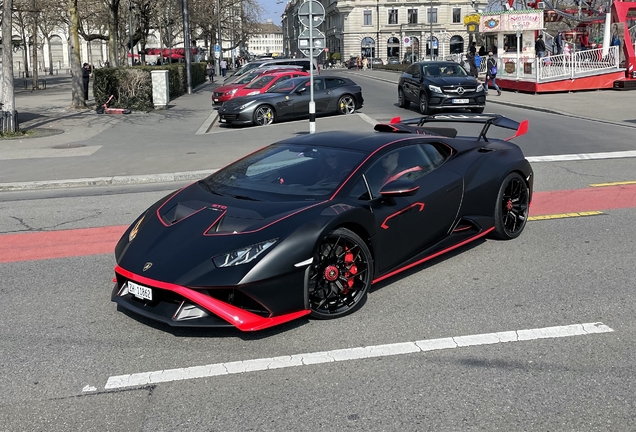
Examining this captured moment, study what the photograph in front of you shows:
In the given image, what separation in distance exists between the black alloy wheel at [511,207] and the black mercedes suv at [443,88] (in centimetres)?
1536

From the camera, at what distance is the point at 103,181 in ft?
39.7

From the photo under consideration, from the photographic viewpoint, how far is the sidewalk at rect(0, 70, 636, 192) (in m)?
12.6

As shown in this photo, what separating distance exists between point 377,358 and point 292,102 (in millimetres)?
17920

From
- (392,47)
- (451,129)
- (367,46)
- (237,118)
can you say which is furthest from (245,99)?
(392,47)

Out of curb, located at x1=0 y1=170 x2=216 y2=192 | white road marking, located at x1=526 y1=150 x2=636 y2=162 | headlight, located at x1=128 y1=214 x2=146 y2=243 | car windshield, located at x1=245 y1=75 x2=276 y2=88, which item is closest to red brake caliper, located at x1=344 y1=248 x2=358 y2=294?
headlight, located at x1=128 y1=214 x2=146 y2=243

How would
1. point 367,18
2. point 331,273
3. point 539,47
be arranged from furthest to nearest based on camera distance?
point 367,18
point 539,47
point 331,273

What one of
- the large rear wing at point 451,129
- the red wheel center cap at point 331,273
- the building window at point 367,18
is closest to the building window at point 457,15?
the building window at point 367,18

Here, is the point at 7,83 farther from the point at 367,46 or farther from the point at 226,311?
the point at 367,46

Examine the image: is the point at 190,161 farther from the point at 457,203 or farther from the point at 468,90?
the point at 468,90

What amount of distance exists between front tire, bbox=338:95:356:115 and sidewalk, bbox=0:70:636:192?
1293 millimetres

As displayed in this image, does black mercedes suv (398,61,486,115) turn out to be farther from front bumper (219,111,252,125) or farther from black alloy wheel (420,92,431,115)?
front bumper (219,111,252,125)

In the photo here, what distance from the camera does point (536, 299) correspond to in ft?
18.0

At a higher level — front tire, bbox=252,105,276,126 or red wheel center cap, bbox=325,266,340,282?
front tire, bbox=252,105,276,126

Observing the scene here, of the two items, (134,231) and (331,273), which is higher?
(134,231)
